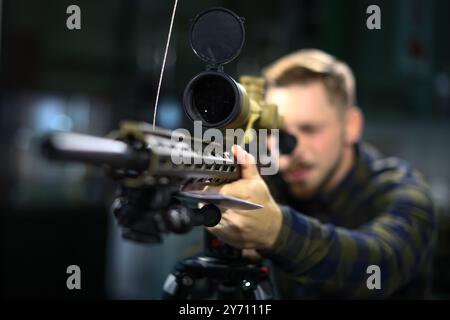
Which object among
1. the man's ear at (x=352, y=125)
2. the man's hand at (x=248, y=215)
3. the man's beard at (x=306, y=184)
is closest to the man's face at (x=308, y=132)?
the man's beard at (x=306, y=184)

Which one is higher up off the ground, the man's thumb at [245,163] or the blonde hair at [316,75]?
the blonde hair at [316,75]

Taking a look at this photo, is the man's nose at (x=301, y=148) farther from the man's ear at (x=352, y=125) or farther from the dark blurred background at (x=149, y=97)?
the dark blurred background at (x=149, y=97)

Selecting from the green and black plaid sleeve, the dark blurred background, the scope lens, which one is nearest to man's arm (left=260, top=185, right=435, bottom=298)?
the green and black plaid sleeve

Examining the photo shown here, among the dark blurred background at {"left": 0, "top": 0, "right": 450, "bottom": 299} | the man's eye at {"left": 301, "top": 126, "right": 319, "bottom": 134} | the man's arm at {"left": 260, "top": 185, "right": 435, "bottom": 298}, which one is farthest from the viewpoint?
the dark blurred background at {"left": 0, "top": 0, "right": 450, "bottom": 299}

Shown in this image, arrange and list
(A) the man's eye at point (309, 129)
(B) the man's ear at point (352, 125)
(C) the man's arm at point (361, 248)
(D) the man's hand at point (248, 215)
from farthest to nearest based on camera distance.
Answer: (B) the man's ear at point (352, 125)
(A) the man's eye at point (309, 129)
(C) the man's arm at point (361, 248)
(D) the man's hand at point (248, 215)

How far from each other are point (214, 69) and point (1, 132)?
3.98 m

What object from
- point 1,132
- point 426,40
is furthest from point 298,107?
point 1,132

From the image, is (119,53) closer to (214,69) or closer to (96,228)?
(96,228)

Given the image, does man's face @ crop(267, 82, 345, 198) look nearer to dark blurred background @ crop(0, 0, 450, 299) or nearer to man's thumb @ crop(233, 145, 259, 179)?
man's thumb @ crop(233, 145, 259, 179)

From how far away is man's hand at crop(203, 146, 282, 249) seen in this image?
981 millimetres

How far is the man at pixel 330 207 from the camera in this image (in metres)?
1.05

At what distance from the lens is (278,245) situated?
107 centimetres

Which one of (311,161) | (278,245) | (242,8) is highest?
(242,8)

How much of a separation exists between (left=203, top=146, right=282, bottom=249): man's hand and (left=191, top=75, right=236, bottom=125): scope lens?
70mm
